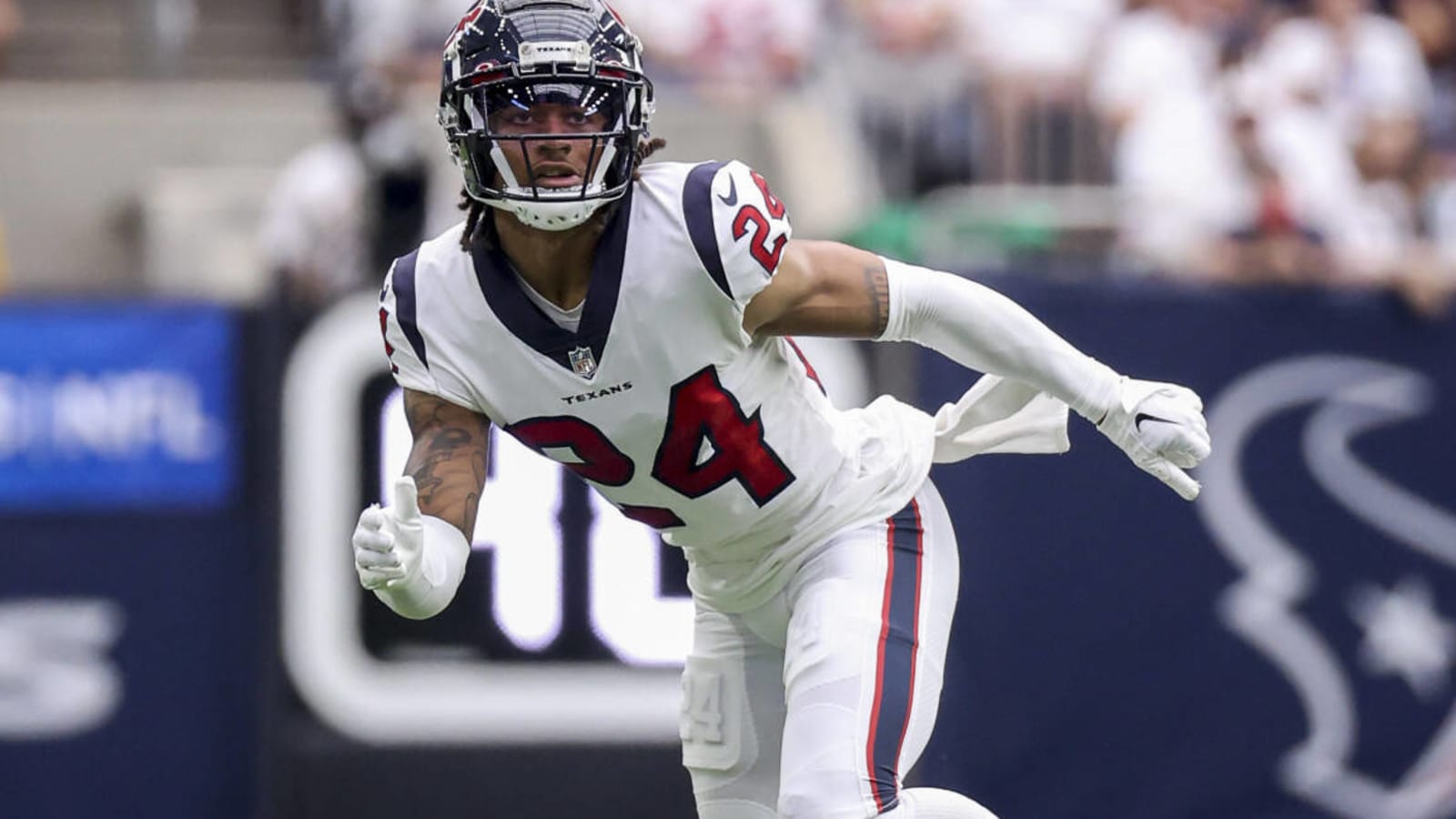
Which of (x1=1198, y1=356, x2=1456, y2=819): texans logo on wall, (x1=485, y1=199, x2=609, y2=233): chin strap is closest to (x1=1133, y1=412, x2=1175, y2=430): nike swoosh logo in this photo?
(x1=485, y1=199, x2=609, y2=233): chin strap

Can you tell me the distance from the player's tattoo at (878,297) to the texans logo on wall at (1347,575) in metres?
3.26

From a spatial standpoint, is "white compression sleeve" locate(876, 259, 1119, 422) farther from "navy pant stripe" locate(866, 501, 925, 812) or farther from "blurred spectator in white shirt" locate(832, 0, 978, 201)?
"blurred spectator in white shirt" locate(832, 0, 978, 201)

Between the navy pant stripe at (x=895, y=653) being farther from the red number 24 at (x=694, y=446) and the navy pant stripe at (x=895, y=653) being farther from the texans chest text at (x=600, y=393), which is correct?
the texans chest text at (x=600, y=393)

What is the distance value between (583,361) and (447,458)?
0.31 meters

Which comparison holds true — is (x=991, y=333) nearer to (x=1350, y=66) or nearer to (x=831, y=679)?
(x=831, y=679)

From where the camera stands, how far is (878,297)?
4.02m

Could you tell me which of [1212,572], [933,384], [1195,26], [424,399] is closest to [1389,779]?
[1212,572]

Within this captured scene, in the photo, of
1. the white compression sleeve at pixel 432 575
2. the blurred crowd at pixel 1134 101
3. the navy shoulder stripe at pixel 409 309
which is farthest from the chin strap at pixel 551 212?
the blurred crowd at pixel 1134 101

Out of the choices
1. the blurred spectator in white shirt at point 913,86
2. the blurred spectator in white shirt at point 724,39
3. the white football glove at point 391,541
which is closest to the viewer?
the white football glove at point 391,541

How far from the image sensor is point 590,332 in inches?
155

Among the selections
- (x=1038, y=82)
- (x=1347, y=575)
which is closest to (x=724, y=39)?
(x=1038, y=82)

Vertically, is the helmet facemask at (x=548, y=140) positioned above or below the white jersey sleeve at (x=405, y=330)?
above

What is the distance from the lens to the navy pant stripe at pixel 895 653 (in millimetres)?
3939

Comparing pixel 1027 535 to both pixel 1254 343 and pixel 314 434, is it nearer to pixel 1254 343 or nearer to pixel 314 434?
pixel 1254 343
